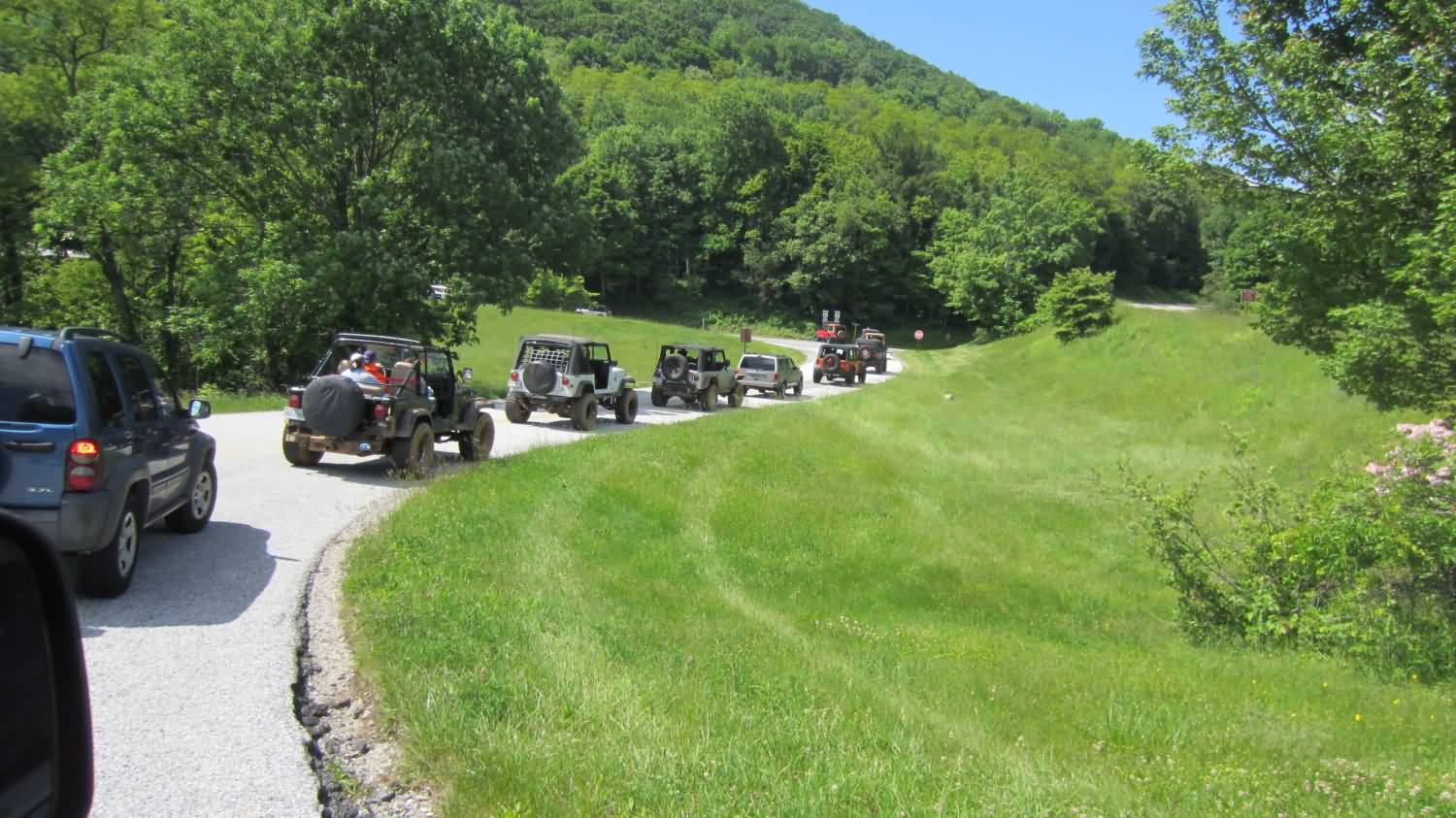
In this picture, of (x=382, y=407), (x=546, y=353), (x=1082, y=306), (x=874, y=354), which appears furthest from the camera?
(x=874, y=354)

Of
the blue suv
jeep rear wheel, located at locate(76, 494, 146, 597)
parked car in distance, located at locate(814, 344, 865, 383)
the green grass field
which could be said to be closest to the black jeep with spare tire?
the blue suv

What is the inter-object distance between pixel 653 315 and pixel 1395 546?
85.6 metres

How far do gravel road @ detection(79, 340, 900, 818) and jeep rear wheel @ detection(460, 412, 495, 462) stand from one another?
4.06 metres

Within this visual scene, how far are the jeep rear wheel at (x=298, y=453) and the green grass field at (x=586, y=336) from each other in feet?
83.3

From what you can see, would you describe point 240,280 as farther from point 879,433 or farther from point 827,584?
point 827,584

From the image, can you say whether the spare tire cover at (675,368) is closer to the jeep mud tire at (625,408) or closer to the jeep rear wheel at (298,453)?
the jeep mud tire at (625,408)

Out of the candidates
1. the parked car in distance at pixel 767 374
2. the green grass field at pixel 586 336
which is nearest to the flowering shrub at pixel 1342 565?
the parked car in distance at pixel 767 374

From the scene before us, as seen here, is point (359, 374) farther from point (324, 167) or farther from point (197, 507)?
point (324, 167)

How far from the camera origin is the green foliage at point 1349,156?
37.9ft

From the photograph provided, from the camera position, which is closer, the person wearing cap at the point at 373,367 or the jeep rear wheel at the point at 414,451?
the jeep rear wheel at the point at 414,451

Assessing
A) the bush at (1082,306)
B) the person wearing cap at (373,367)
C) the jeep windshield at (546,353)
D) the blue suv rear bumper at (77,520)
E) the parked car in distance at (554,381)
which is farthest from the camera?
the bush at (1082,306)

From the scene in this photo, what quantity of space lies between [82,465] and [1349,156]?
14.1 m

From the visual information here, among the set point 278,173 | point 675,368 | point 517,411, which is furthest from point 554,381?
point 278,173

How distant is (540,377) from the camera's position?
2188 centimetres
